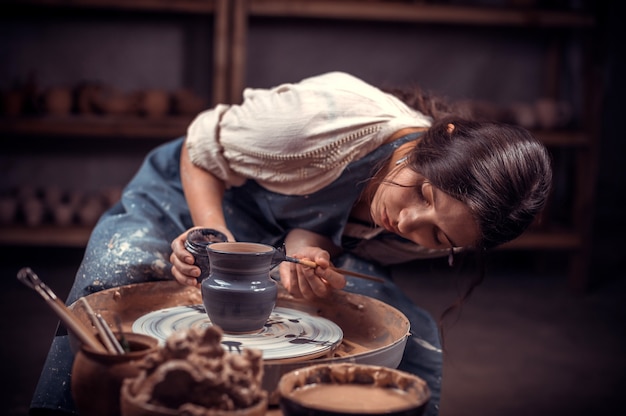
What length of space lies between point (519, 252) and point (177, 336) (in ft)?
12.6

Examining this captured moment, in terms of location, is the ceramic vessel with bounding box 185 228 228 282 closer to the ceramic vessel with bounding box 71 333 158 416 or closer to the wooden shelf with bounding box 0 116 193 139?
the ceramic vessel with bounding box 71 333 158 416

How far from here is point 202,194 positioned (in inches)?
69.6

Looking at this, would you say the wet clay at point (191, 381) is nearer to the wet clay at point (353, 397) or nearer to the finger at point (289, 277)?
the wet clay at point (353, 397)

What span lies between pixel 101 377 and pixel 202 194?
912 mm

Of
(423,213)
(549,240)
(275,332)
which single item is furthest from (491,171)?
(549,240)

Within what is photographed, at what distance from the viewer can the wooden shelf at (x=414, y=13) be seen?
3.56 meters

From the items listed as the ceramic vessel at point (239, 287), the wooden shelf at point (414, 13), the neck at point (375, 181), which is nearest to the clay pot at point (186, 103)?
the wooden shelf at point (414, 13)

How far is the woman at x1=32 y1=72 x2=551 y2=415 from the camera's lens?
141cm

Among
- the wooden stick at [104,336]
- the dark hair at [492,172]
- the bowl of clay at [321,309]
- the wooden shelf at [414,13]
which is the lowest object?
the bowl of clay at [321,309]

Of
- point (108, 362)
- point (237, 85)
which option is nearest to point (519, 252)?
point (237, 85)

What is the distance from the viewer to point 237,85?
3.52 meters

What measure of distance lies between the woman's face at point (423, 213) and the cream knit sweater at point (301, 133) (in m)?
0.18

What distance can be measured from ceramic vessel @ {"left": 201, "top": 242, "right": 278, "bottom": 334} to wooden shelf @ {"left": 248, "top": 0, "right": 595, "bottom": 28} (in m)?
2.54

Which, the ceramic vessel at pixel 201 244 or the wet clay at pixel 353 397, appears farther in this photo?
the ceramic vessel at pixel 201 244
